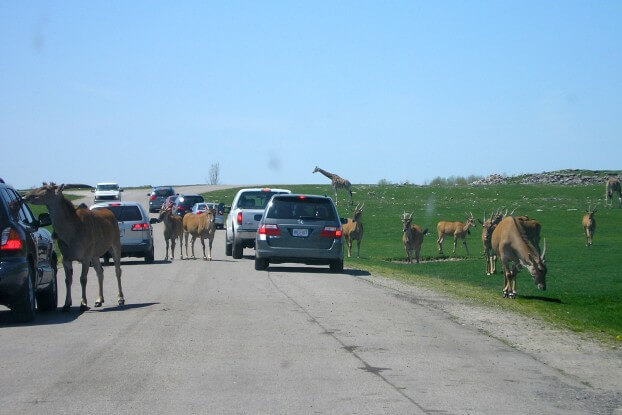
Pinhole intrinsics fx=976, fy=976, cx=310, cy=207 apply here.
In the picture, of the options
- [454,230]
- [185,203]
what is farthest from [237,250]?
[185,203]

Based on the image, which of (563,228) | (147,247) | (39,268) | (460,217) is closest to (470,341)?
(39,268)

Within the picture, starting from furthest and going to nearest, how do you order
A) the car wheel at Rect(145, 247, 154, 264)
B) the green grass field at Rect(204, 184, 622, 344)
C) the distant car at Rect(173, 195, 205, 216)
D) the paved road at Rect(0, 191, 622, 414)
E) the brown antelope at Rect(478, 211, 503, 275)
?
the distant car at Rect(173, 195, 205, 216), the car wheel at Rect(145, 247, 154, 264), the brown antelope at Rect(478, 211, 503, 275), the green grass field at Rect(204, 184, 622, 344), the paved road at Rect(0, 191, 622, 414)

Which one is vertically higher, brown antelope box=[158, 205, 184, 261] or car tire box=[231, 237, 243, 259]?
brown antelope box=[158, 205, 184, 261]

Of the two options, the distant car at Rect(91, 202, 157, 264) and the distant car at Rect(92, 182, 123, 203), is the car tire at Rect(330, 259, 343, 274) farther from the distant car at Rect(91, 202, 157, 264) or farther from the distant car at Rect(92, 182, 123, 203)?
the distant car at Rect(92, 182, 123, 203)

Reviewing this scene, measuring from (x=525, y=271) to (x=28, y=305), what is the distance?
1766 cm

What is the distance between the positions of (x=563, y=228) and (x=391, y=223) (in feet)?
31.2

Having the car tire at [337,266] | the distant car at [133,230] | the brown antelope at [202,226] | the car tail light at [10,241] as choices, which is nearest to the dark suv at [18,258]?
the car tail light at [10,241]

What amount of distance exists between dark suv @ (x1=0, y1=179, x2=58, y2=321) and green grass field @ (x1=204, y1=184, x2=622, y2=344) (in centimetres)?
805

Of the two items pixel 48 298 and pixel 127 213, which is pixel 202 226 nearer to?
pixel 127 213

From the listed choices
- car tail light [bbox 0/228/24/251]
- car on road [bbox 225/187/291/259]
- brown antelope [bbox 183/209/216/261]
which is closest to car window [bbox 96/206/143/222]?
brown antelope [bbox 183/209/216/261]

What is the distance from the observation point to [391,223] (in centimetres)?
5559

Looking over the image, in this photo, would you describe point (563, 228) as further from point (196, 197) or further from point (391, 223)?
point (196, 197)

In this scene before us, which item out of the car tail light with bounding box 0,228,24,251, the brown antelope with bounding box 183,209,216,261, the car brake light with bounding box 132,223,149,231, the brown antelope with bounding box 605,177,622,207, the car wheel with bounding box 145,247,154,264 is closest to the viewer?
the car tail light with bounding box 0,228,24,251

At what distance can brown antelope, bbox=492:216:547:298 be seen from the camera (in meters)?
19.6
